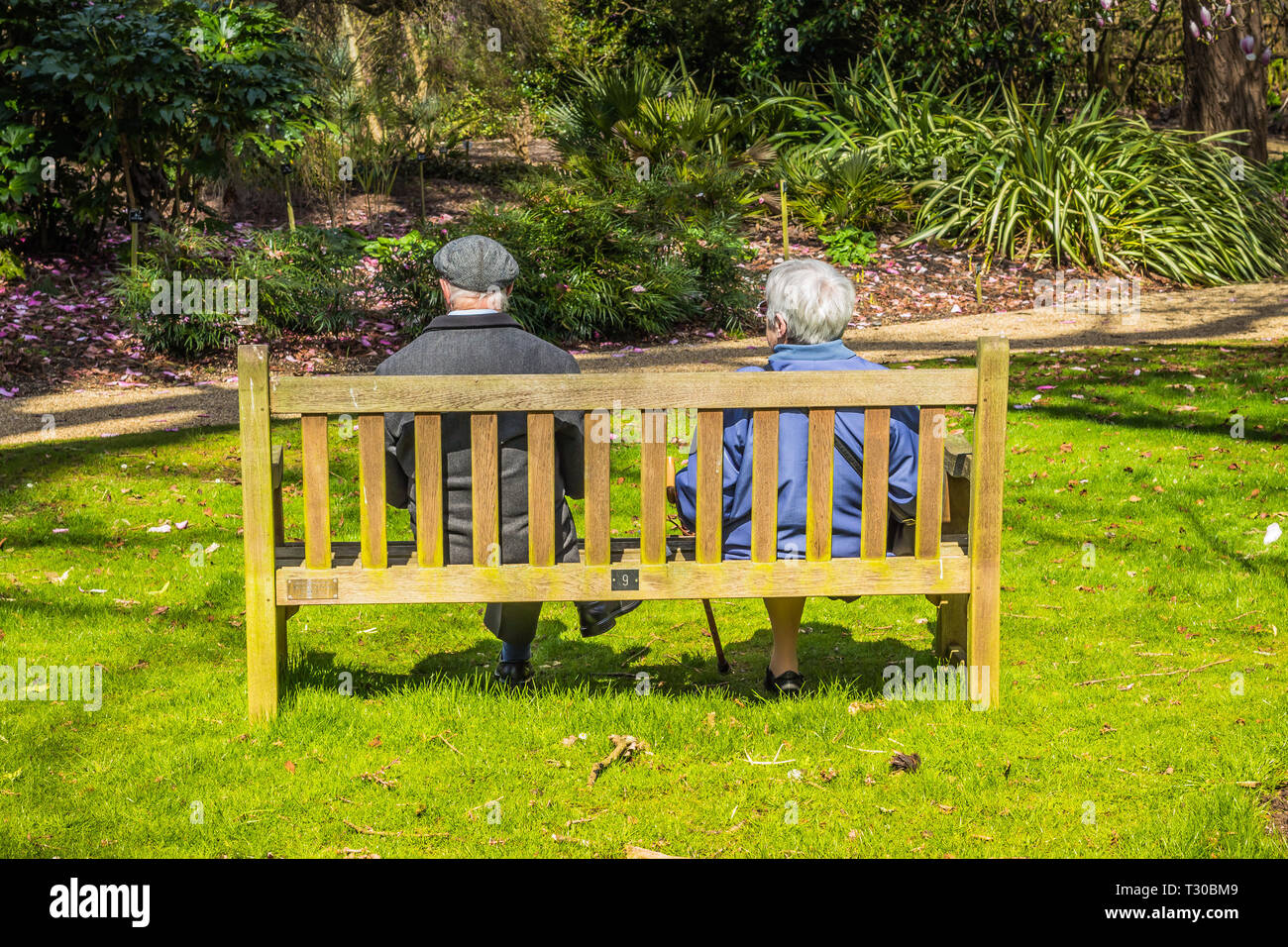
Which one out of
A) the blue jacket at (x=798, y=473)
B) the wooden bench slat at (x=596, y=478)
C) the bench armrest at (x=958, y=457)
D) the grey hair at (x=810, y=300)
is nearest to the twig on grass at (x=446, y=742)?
the wooden bench slat at (x=596, y=478)

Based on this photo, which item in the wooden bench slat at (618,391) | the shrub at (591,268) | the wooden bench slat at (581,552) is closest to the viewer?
the wooden bench slat at (618,391)

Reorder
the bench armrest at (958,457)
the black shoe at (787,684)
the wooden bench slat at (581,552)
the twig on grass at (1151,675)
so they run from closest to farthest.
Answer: the wooden bench slat at (581,552) < the bench armrest at (958,457) < the black shoe at (787,684) < the twig on grass at (1151,675)

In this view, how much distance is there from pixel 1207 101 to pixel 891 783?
1439 cm

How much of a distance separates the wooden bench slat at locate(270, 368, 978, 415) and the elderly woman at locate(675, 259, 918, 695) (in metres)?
0.18

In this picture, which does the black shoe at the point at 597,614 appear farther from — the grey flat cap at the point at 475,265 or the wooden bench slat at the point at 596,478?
the grey flat cap at the point at 475,265

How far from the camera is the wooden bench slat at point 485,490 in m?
3.41

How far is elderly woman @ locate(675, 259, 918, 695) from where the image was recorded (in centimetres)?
361

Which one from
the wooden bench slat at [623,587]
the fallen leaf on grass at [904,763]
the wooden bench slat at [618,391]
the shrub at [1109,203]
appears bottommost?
the fallen leaf on grass at [904,763]

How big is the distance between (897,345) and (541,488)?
7.30 meters

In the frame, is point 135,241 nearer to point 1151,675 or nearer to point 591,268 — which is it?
point 591,268

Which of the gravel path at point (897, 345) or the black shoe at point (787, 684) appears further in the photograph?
the gravel path at point (897, 345)

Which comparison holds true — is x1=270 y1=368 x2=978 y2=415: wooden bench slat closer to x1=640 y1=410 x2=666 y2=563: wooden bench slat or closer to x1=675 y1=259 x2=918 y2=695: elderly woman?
x1=640 y1=410 x2=666 y2=563: wooden bench slat

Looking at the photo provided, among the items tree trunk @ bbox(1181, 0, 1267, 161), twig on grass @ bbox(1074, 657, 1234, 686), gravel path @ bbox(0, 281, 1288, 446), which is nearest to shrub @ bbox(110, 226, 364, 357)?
gravel path @ bbox(0, 281, 1288, 446)

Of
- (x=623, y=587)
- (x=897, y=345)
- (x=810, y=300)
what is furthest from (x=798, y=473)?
(x=897, y=345)
